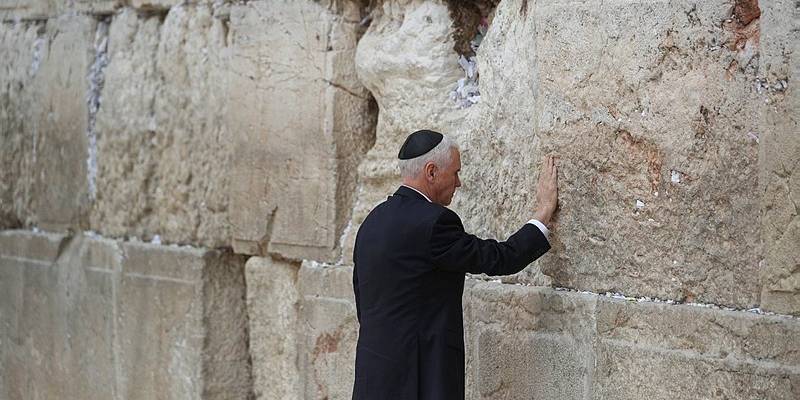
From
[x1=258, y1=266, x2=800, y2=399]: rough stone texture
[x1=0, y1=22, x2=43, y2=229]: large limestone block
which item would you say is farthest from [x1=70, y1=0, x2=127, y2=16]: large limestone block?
[x1=258, y1=266, x2=800, y2=399]: rough stone texture

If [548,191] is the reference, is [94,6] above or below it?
above

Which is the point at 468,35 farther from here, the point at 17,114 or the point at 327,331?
the point at 17,114

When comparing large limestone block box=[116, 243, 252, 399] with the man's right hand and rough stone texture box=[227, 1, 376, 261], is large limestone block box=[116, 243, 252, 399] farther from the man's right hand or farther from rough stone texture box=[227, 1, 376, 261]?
the man's right hand

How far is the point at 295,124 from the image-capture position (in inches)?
224

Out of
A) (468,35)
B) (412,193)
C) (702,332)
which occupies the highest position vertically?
(468,35)

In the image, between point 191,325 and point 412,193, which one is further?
point 191,325

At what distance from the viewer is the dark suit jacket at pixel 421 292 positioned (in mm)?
4227

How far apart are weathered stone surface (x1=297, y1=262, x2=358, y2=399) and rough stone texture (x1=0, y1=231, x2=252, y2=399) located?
575 mm

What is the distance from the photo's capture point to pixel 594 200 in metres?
4.36

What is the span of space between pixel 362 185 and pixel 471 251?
1.42 m

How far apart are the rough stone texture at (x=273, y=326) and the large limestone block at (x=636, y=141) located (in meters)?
1.33

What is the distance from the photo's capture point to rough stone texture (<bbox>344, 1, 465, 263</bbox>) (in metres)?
5.13

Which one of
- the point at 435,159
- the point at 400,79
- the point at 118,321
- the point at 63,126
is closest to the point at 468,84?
the point at 400,79

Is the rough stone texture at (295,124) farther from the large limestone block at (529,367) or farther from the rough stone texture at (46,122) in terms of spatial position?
the rough stone texture at (46,122)
